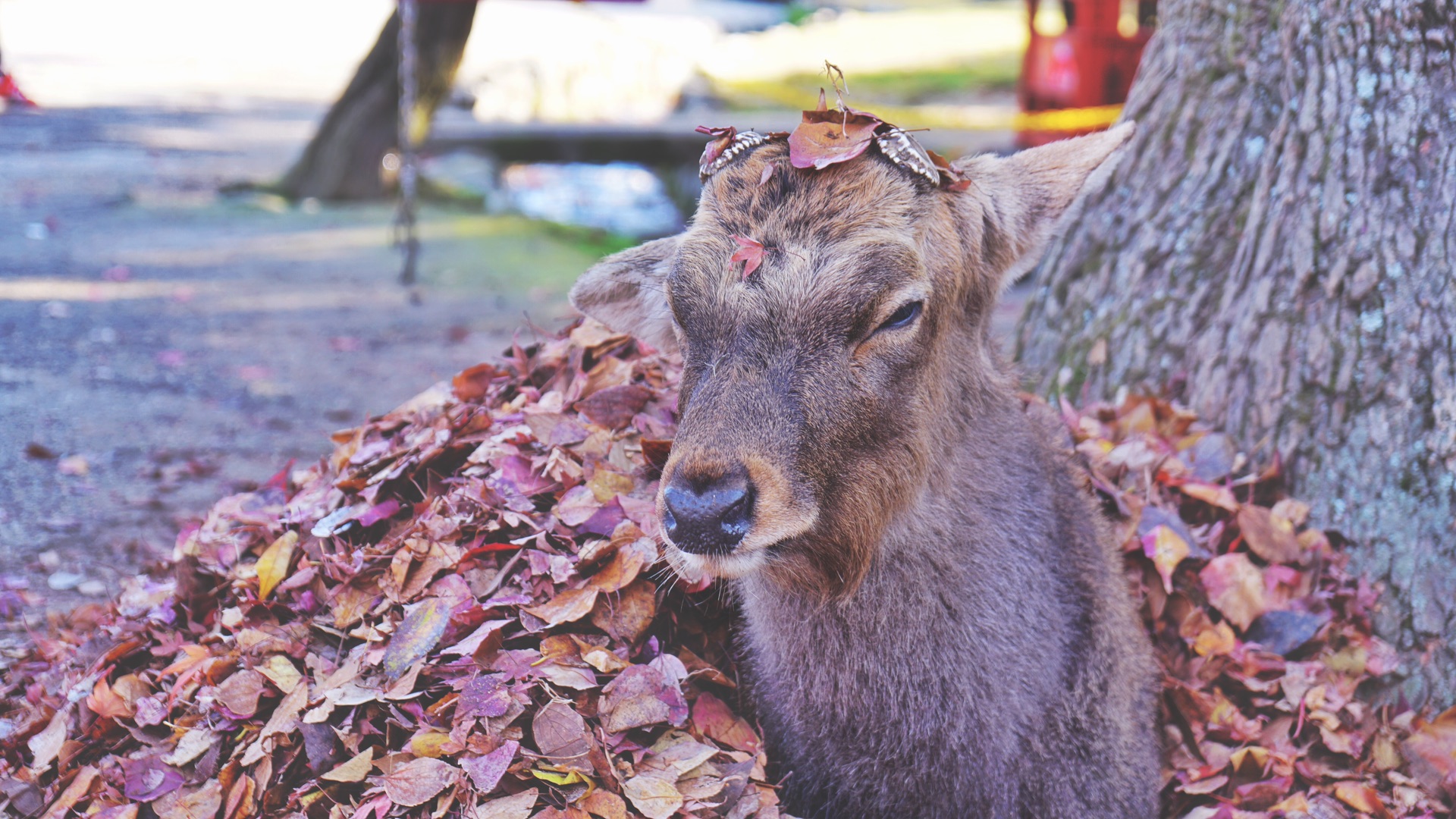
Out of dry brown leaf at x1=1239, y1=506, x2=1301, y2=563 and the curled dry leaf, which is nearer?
the curled dry leaf

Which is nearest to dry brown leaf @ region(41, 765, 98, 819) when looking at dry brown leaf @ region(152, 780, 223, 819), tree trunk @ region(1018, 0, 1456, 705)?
dry brown leaf @ region(152, 780, 223, 819)

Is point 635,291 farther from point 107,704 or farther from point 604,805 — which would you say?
point 107,704

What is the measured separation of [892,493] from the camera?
A: 3.37 meters

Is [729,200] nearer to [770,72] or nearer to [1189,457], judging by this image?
[1189,457]

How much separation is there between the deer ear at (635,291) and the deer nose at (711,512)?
39.8 inches

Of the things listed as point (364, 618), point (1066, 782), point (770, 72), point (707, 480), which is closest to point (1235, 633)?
point (1066, 782)

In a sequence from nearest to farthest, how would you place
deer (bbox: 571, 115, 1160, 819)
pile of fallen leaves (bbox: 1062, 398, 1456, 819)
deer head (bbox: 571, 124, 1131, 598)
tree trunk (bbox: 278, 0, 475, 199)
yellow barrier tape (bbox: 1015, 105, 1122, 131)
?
1. deer head (bbox: 571, 124, 1131, 598)
2. deer (bbox: 571, 115, 1160, 819)
3. pile of fallen leaves (bbox: 1062, 398, 1456, 819)
4. tree trunk (bbox: 278, 0, 475, 199)
5. yellow barrier tape (bbox: 1015, 105, 1122, 131)

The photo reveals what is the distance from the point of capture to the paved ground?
583 cm

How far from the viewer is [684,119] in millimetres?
18078

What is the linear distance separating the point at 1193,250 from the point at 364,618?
12.0 feet

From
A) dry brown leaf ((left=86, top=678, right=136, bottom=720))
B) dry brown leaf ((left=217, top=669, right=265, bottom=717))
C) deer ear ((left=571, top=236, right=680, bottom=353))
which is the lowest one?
dry brown leaf ((left=86, top=678, right=136, bottom=720))

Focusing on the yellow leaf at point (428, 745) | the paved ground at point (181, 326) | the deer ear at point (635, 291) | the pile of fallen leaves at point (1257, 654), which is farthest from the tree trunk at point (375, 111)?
the yellow leaf at point (428, 745)

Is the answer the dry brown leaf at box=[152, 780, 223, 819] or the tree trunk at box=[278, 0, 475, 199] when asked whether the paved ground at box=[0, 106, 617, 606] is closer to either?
the tree trunk at box=[278, 0, 475, 199]

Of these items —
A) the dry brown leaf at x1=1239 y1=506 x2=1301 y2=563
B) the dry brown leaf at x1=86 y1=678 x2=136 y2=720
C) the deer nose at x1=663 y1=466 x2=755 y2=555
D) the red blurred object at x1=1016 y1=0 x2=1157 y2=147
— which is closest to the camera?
the deer nose at x1=663 y1=466 x2=755 y2=555
